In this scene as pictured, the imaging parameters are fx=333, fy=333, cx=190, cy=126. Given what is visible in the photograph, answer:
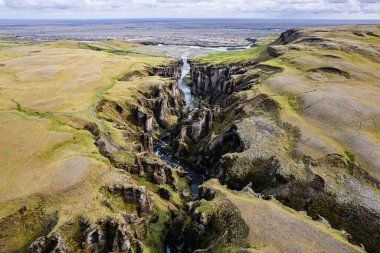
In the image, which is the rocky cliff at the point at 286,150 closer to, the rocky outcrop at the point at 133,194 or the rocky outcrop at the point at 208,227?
the rocky outcrop at the point at 208,227

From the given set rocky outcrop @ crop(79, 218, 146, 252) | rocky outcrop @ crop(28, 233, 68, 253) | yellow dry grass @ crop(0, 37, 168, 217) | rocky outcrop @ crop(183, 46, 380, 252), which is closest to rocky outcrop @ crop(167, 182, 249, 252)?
rocky outcrop @ crop(79, 218, 146, 252)

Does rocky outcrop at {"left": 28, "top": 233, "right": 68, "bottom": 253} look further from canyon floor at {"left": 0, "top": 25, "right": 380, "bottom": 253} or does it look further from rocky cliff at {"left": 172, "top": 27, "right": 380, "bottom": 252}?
rocky cliff at {"left": 172, "top": 27, "right": 380, "bottom": 252}

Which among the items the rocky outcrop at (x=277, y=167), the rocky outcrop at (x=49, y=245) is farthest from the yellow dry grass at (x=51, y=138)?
the rocky outcrop at (x=277, y=167)

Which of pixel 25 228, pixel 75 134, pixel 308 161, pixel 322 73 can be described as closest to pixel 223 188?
pixel 308 161

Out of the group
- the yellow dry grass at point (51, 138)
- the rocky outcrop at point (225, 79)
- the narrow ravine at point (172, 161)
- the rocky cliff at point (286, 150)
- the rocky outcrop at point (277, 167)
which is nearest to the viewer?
the yellow dry grass at point (51, 138)

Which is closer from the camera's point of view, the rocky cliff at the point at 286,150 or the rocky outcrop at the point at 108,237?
the rocky outcrop at the point at 108,237

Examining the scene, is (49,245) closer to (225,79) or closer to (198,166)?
(198,166)

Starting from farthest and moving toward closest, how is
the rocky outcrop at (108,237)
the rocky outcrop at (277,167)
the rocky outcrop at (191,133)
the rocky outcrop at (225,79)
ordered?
the rocky outcrop at (225,79) → the rocky outcrop at (191,133) → the rocky outcrop at (277,167) → the rocky outcrop at (108,237)

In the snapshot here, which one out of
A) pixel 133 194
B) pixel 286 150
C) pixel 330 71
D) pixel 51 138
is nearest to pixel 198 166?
pixel 286 150
